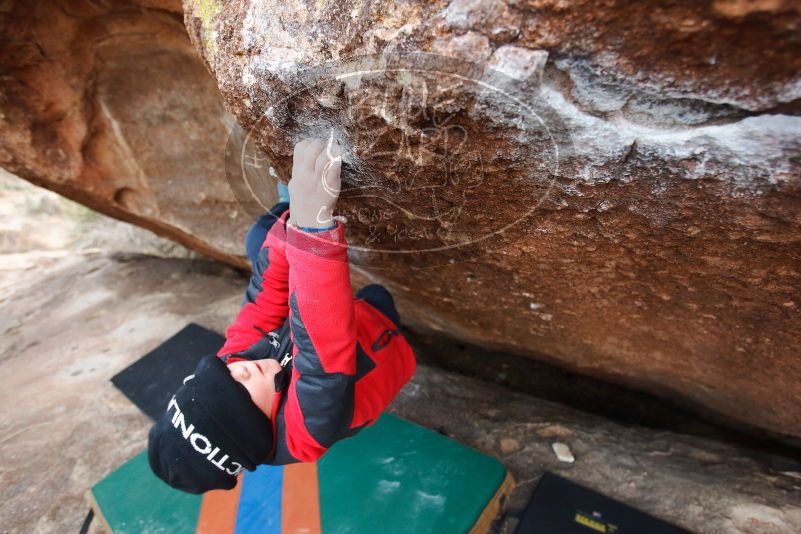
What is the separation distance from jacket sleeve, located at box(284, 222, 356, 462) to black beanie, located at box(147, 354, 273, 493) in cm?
8

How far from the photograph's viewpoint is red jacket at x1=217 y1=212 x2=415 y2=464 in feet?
2.90

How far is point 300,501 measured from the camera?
1346 mm

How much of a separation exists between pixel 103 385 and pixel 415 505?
1.25 meters

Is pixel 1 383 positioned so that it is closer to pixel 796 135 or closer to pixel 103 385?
pixel 103 385

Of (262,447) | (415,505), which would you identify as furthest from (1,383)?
(415,505)

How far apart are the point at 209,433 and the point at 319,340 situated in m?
0.28

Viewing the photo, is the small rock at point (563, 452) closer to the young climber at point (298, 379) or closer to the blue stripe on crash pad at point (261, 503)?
the young climber at point (298, 379)

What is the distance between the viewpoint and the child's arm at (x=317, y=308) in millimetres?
851

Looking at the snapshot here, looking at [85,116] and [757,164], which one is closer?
[757,164]

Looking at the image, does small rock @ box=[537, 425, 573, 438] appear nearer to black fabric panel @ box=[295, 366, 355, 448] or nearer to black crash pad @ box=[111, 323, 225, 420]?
black fabric panel @ box=[295, 366, 355, 448]

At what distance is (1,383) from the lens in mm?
1975

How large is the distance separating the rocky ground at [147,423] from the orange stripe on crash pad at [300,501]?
1.24 feet

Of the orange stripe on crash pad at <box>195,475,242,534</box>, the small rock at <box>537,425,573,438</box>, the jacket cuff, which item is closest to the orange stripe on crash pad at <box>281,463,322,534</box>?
the orange stripe on crash pad at <box>195,475,242,534</box>

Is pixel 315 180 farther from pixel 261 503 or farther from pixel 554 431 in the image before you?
pixel 554 431
